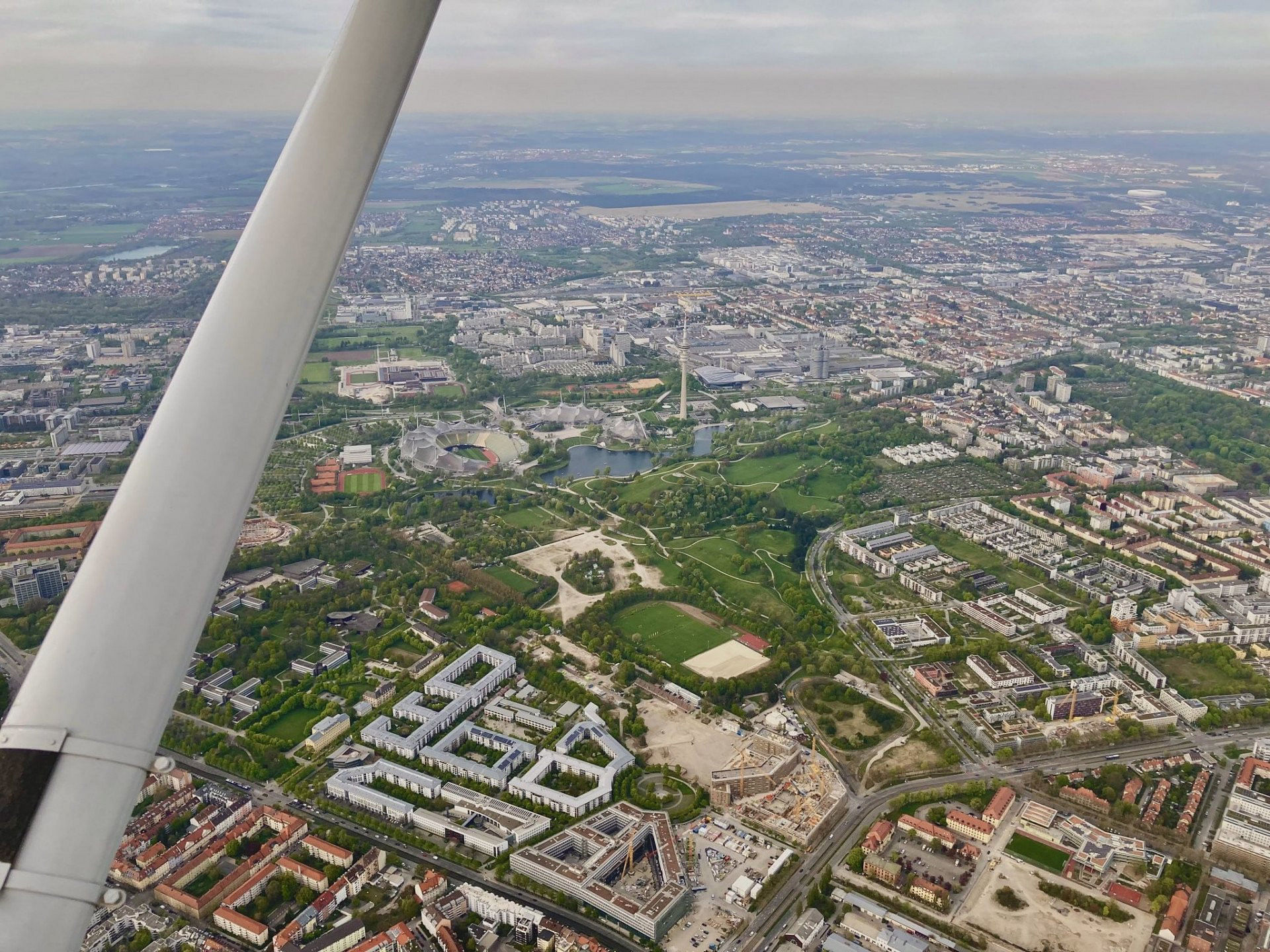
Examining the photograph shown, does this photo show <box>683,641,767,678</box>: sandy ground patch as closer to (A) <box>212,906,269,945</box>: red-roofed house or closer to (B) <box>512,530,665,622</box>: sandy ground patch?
(B) <box>512,530,665,622</box>: sandy ground patch

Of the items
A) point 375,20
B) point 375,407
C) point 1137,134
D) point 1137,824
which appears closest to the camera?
point 375,20

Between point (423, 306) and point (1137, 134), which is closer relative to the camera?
point (423, 306)

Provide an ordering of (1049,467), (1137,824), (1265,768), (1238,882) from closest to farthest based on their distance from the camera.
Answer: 1. (1238,882)
2. (1137,824)
3. (1265,768)
4. (1049,467)

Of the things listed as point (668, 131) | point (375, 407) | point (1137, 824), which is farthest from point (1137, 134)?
point (1137, 824)

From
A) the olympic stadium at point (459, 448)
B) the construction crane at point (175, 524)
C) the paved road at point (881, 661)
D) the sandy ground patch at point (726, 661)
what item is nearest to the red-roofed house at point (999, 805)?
the paved road at point (881, 661)

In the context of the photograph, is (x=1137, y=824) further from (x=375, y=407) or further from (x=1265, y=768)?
(x=375, y=407)

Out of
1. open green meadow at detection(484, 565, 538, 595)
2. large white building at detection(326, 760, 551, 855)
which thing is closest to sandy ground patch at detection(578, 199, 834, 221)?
open green meadow at detection(484, 565, 538, 595)

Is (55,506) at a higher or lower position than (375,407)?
higher
